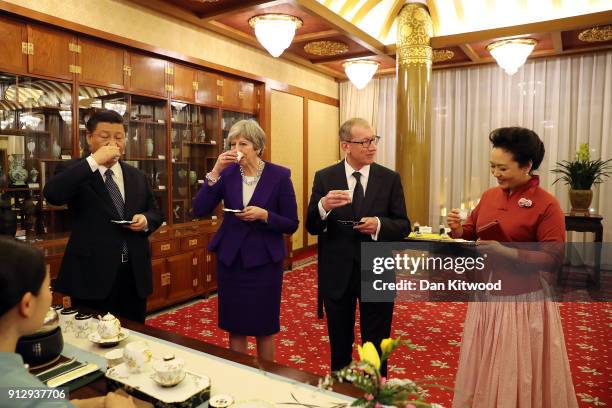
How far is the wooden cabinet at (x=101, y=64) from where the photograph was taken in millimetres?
3906

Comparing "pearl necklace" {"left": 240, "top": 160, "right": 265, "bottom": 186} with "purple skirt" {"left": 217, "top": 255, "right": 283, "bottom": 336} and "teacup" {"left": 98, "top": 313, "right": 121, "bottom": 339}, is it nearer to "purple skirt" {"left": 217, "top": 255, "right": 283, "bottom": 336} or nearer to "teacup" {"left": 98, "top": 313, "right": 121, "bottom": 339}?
"purple skirt" {"left": 217, "top": 255, "right": 283, "bottom": 336}

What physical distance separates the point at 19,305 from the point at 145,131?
3.91 m

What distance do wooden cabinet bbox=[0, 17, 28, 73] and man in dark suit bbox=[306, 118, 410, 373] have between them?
8.57ft

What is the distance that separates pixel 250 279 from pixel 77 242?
89 centimetres

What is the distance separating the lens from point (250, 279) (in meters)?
2.39

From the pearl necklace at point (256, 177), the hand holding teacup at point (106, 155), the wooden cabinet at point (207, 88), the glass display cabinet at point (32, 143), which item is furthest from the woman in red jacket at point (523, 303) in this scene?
the wooden cabinet at point (207, 88)

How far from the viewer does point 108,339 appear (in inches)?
64.5

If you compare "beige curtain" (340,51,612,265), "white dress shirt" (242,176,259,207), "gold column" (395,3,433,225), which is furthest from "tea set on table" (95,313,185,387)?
"beige curtain" (340,51,612,265)

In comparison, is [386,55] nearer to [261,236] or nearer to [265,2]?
[265,2]

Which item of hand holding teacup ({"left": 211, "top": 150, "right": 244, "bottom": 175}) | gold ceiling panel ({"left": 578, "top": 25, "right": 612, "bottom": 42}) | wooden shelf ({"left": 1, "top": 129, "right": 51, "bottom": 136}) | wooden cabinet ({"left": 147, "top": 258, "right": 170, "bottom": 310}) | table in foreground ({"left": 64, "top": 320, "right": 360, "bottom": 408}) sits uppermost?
gold ceiling panel ({"left": 578, "top": 25, "right": 612, "bottom": 42})

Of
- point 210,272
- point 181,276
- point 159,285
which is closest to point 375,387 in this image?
point 159,285

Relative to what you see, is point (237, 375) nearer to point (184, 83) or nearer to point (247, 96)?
point (184, 83)

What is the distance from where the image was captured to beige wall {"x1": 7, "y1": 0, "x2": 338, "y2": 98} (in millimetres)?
3846

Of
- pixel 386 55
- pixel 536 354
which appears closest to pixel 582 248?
pixel 386 55
